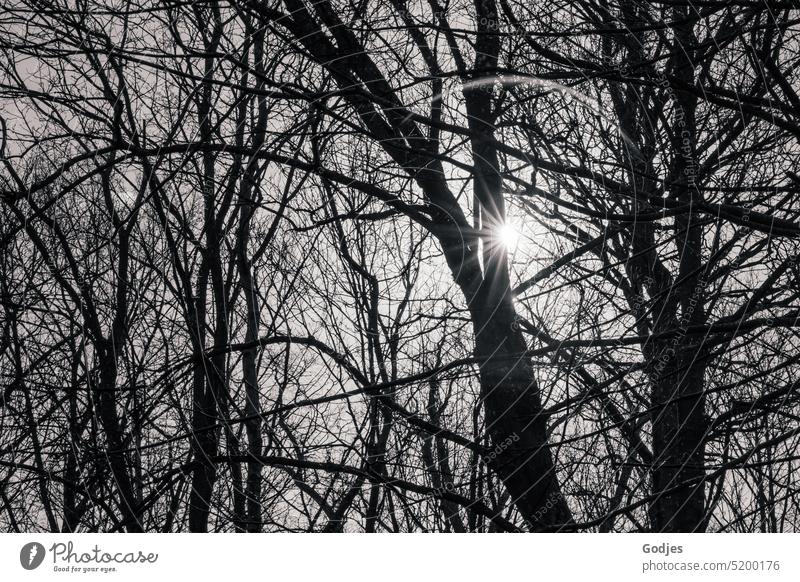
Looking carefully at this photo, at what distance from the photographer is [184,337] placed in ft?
12.6

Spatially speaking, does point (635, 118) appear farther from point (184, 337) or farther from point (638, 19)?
point (184, 337)

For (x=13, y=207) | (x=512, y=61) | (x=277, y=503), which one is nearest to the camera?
(x=13, y=207)

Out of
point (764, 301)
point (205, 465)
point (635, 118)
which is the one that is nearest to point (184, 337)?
point (205, 465)

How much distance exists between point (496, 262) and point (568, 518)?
1418 mm

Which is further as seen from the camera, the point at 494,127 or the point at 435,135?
the point at 435,135
